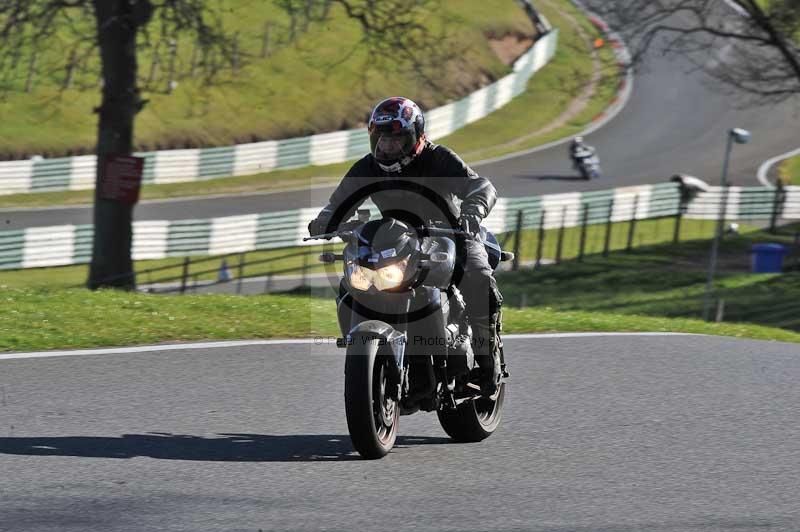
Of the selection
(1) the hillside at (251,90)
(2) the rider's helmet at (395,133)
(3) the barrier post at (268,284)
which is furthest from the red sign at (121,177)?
(1) the hillside at (251,90)

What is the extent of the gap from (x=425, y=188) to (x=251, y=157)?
3246cm

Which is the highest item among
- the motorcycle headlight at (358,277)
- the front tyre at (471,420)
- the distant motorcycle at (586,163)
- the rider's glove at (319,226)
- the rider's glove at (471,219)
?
the distant motorcycle at (586,163)

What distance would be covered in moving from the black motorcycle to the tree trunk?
1031 cm

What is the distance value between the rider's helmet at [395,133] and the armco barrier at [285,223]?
20.7 m

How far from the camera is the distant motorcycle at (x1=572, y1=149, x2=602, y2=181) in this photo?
1590 inches

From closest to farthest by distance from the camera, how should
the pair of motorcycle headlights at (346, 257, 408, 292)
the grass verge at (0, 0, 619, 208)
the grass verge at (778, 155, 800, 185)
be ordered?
the pair of motorcycle headlights at (346, 257, 408, 292) < the grass verge at (0, 0, 619, 208) < the grass verge at (778, 155, 800, 185)

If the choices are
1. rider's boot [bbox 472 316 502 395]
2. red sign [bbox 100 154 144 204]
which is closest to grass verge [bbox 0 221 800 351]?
red sign [bbox 100 154 144 204]

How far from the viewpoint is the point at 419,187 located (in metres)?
7.11

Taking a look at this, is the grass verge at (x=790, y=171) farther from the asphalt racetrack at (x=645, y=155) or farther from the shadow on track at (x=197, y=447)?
the shadow on track at (x=197, y=447)

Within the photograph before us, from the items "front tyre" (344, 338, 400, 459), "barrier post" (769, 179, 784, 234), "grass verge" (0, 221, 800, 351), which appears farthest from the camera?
"barrier post" (769, 179, 784, 234)

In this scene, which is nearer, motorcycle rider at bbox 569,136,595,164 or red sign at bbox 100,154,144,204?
red sign at bbox 100,154,144,204

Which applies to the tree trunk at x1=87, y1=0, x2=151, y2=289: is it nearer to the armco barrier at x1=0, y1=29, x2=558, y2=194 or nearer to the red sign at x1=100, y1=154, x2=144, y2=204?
the red sign at x1=100, y1=154, x2=144, y2=204

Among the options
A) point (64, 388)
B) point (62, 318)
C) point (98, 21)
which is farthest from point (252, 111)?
point (64, 388)

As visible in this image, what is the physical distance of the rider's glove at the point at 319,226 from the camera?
7113 millimetres
